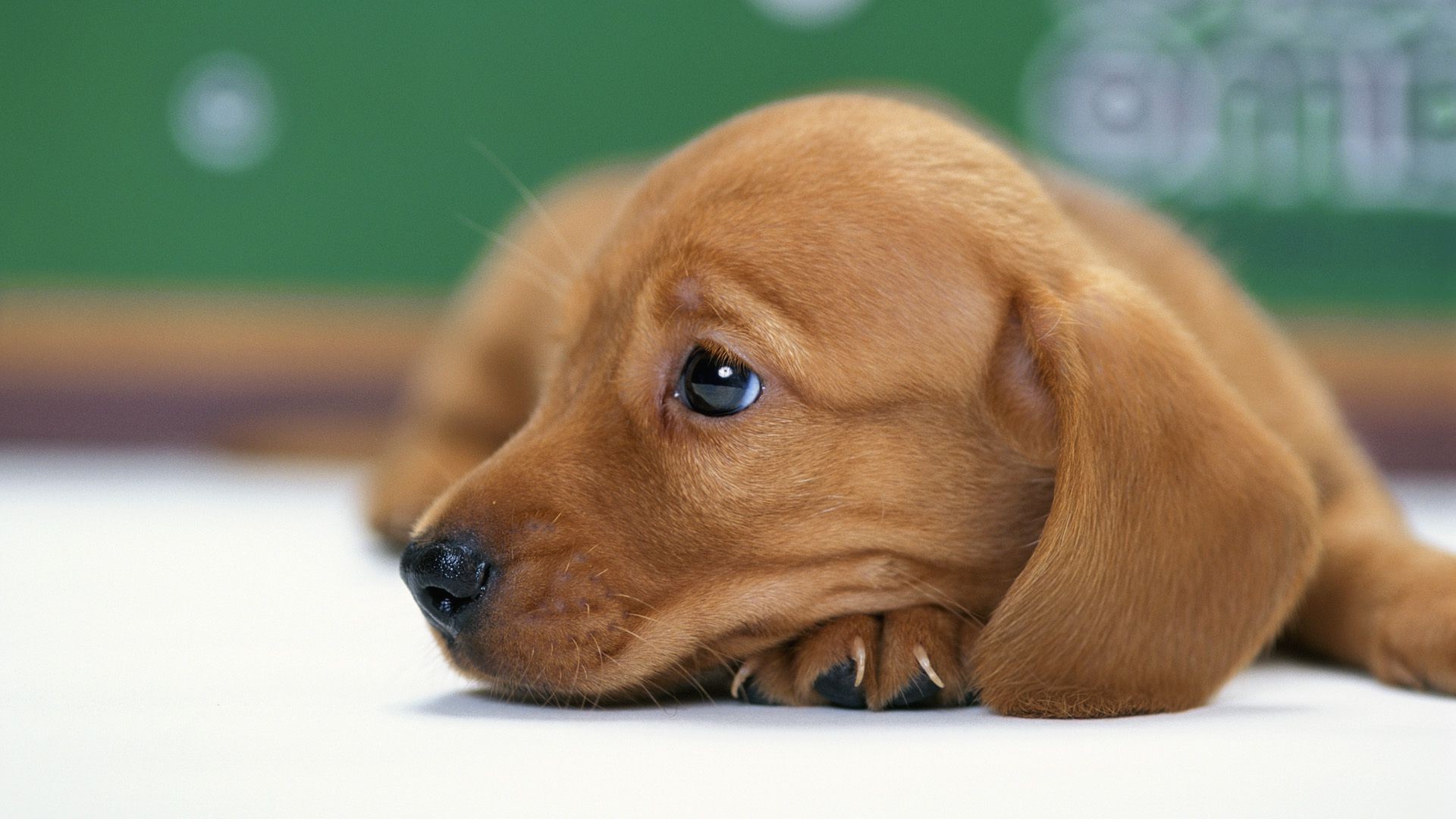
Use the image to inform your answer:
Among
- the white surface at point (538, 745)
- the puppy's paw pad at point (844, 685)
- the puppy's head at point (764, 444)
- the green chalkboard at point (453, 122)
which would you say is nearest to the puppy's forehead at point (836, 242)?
the puppy's head at point (764, 444)

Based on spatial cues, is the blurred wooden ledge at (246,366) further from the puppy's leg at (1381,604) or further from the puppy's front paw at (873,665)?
the puppy's front paw at (873,665)

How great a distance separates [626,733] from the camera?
5.36ft

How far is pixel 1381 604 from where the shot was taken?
2037 millimetres

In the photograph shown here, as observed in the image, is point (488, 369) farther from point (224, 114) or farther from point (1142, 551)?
point (224, 114)

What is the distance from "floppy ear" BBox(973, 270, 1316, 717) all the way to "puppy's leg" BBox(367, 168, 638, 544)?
1705 millimetres

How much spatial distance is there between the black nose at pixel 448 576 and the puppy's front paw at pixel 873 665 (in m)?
0.38

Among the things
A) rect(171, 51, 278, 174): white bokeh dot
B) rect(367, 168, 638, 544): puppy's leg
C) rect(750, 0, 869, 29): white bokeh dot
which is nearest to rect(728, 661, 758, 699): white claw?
rect(367, 168, 638, 544): puppy's leg

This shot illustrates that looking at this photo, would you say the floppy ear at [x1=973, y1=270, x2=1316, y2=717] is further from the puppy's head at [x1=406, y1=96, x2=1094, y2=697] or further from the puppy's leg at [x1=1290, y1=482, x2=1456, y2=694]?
the puppy's leg at [x1=1290, y1=482, x2=1456, y2=694]

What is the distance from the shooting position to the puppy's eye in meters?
1.83

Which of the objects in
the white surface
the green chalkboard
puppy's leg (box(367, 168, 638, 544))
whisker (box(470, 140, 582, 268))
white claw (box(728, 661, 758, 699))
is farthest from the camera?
Answer: the green chalkboard

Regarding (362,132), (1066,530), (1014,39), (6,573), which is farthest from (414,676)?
(1014,39)

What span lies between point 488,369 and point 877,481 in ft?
6.95

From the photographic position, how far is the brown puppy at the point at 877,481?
1734 millimetres

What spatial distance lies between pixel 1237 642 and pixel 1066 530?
283 millimetres
